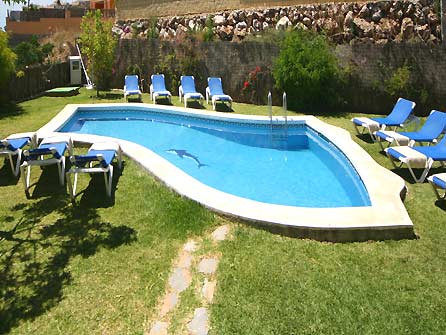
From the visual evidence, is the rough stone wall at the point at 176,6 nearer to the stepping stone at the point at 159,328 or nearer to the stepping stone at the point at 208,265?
the stepping stone at the point at 208,265

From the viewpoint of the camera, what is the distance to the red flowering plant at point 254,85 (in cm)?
1393

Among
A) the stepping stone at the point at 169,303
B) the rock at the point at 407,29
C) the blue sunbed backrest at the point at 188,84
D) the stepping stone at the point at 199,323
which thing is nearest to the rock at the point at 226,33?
the blue sunbed backrest at the point at 188,84

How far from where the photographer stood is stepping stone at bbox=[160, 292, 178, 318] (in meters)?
3.68

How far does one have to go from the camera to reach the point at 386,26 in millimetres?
13695

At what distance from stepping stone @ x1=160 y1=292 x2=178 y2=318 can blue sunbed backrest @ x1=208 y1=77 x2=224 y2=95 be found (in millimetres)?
10401

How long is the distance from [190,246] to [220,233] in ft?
1.46

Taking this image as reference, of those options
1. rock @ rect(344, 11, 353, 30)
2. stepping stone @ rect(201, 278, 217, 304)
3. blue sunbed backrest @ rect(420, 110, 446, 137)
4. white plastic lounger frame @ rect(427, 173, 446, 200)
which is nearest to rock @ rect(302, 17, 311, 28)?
rock @ rect(344, 11, 353, 30)

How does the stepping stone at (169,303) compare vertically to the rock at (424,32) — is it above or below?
below

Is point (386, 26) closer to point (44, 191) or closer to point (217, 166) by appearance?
point (217, 166)

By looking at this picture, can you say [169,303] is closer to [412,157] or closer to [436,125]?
[412,157]

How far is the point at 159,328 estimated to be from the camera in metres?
3.46

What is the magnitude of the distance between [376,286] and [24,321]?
3278 mm

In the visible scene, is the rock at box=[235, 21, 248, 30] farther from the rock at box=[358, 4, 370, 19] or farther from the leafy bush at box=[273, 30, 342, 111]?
the rock at box=[358, 4, 370, 19]

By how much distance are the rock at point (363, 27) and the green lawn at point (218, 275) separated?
930 cm
